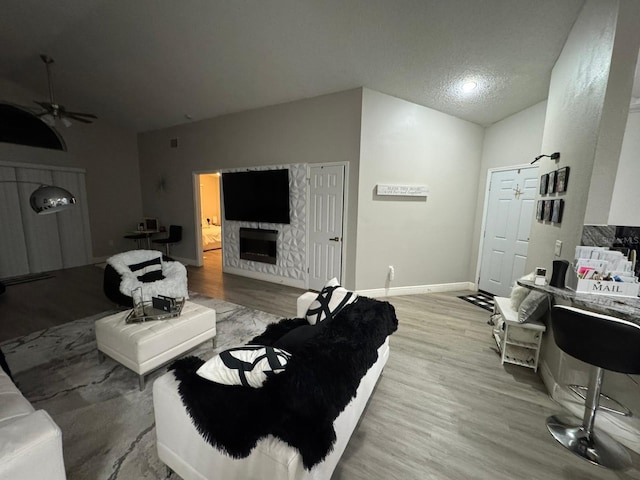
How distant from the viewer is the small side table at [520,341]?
7.45 feet

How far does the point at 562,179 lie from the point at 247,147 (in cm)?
447

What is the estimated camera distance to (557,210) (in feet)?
7.47

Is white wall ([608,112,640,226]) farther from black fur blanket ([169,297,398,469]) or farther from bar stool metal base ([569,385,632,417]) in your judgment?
black fur blanket ([169,297,398,469])

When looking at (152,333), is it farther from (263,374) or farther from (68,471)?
(263,374)

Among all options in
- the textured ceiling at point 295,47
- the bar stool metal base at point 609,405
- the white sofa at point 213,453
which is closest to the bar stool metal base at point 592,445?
the bar stool metal base at point 609,405

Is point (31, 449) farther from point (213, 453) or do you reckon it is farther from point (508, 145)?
point (508, 145)

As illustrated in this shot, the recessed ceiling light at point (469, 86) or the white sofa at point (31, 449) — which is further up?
the recessed ceiling light at point (469, 86)

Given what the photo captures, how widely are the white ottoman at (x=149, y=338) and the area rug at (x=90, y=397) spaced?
0.20 metres

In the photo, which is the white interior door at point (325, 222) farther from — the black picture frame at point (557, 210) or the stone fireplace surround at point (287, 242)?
the black picture frame at point (557, 210)

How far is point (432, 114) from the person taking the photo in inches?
155

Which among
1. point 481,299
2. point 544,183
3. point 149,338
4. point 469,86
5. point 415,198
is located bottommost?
point 481,299

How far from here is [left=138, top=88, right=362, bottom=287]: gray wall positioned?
3.81 metres

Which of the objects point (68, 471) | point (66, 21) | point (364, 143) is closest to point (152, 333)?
point (68, 471)

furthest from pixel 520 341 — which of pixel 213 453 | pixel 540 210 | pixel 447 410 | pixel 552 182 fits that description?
pixel 213 453
